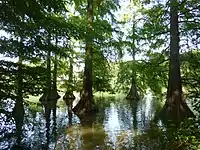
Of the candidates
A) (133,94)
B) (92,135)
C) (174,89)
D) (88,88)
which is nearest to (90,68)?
(88,88)

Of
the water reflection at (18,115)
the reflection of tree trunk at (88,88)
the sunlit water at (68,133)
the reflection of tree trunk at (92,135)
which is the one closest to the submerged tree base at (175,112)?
the sunlit water at (68,133)

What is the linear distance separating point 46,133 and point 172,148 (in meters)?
5.38

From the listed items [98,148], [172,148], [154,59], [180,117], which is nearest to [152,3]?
[154,59]

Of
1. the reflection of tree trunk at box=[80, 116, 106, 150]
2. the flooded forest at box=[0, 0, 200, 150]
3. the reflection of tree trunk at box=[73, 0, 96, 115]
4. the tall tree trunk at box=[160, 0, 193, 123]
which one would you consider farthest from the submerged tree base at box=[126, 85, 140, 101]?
the reflection of tree trunk at box=[80, 116, 106, 150]

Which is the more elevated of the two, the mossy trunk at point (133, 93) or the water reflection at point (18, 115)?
the mossy trunk at point (133, 93)

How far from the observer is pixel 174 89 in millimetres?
13305

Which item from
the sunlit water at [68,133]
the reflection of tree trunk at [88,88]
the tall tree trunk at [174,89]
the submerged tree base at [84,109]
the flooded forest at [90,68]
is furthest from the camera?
the reflection of tree trunk at [88,88]

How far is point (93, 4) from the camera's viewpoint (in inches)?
714

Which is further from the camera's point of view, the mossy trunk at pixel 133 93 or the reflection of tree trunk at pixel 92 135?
the mossy trunk at pixel 133 93

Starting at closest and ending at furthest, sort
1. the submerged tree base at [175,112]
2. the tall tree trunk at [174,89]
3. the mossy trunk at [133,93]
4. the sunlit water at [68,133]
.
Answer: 1. the sunlit water at [68,133]
2. the submerged tree base at [175,112]
3. the tall tree trunk at [174,89]
4. the mossy trunk at [133,93]

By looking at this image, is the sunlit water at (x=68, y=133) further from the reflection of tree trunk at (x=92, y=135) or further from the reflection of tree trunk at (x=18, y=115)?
the reflection of tree trunk at (x=18, y=115)

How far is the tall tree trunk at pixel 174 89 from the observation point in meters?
12.7

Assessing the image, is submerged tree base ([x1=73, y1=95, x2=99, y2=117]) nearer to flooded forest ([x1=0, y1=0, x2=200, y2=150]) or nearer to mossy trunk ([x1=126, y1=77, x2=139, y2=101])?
flooded forest ([x1=0, y1=0, x2=200, y2=150])

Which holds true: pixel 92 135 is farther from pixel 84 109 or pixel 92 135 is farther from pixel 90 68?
pixel 90 68
